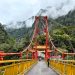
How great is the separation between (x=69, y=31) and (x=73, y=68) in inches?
4670

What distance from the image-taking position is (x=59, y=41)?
11731 centimetres

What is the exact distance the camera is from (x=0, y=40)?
92.2 m

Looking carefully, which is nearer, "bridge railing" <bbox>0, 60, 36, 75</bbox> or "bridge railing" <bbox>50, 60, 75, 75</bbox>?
"bridge railing" <bbox>0, 60, 36, 75</bbox>

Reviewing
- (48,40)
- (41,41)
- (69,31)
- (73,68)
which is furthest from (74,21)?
(73,68)

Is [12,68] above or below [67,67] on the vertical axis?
above

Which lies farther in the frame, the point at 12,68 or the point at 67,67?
the point at 67,67

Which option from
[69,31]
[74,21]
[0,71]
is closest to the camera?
[0,71]

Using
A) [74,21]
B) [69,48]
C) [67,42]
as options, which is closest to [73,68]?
[69,48]

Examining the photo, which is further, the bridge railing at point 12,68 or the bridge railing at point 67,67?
the bridge railing at point 67,67

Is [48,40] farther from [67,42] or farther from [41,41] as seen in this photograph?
[41,41]

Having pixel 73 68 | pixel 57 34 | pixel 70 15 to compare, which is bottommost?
pixel 73 68

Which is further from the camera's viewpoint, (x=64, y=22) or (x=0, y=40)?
(x=64, y=22)

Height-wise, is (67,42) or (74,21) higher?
(74,21)

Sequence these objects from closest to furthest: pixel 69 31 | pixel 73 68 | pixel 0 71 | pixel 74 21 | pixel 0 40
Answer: pixel 0 71, pixel 73 68, pixel 0 40, pixel 69 31, pixel 74 21
